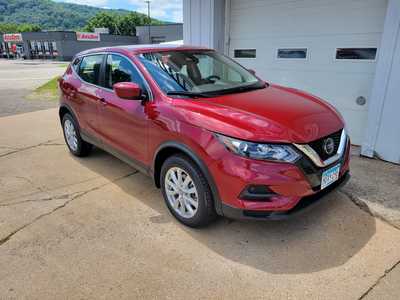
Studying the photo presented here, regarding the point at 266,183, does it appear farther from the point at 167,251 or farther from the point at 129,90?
the point at 129,90

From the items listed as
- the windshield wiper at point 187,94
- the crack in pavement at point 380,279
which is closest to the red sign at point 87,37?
the windshield wiper at point 187,94

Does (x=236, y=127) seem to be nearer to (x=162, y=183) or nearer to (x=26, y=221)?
(x=162, y=183)

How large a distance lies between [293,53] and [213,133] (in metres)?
3.72

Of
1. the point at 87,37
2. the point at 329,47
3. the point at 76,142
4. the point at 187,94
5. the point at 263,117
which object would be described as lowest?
the point at 76,142

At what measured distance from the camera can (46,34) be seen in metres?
49.0

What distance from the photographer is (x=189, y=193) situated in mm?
2812

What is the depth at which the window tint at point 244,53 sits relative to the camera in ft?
19.9

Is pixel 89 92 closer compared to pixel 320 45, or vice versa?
pixel 89 92

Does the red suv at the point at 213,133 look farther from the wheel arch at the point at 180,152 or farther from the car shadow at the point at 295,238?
the car shadow at the point at 295,238

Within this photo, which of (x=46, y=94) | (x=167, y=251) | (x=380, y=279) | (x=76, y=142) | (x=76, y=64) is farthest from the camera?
(x=46, y=94)

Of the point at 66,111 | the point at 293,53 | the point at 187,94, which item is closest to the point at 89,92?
the point at 66,111

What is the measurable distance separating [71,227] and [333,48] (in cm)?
457

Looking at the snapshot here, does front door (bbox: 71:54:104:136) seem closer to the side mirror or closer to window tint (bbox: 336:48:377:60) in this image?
the side mirror

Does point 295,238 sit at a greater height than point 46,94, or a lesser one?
greater
